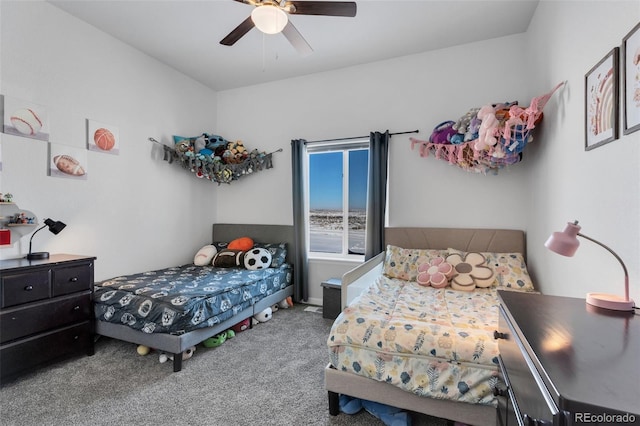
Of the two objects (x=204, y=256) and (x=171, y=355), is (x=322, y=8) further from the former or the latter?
(x=204, y=256)

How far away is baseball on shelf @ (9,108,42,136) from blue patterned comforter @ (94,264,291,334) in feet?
4.54

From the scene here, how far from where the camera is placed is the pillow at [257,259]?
11.3ft

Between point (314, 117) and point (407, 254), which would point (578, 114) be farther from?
point (314, 117)

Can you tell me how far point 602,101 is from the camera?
137 cm

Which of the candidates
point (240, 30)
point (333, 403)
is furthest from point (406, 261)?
point (240, 30)

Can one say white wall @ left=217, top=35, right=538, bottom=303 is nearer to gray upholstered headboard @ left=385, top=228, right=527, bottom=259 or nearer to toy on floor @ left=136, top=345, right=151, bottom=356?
gray upholstered headboard @ left=385, top=228, right=527, bottom=259

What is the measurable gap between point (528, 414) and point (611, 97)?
1388 mm

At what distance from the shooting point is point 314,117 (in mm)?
3721

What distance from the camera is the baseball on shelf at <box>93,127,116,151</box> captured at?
2805 millimetres

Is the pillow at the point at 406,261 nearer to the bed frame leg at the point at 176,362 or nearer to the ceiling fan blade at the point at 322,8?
the bed frame leg at the point at 176,362

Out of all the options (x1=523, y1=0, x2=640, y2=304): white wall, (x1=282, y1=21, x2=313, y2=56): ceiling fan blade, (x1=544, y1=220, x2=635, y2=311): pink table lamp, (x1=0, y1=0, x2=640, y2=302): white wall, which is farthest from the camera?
(x1=282, y1=21, x2=313, y2=56): ceiling fan blade

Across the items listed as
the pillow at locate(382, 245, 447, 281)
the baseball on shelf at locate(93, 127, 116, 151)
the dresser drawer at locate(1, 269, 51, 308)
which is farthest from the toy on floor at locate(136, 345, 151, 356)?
the pillow at locate(382, 245, 447, 281)

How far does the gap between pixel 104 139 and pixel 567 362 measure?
11.9 ft

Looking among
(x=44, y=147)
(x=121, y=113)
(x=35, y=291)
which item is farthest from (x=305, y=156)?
(x=35, y=291)
